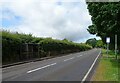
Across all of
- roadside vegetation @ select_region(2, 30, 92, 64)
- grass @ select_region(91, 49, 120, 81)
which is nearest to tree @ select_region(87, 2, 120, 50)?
grass @ select_region(91, 49, 120, 81)

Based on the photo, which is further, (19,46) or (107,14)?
(19,46)

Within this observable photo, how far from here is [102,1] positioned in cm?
2595

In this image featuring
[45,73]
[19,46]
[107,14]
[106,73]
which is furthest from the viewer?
[19,46]

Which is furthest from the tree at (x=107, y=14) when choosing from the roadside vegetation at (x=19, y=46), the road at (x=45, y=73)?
the roadside vegetation at (x=19, y=46)

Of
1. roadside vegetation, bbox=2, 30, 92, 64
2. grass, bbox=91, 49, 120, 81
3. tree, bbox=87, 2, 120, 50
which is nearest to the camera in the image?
grass, bbox=91, 49, 120, 81

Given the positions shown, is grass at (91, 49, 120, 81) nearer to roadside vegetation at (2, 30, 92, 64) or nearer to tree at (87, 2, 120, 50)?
tree at (87, 2, 120, 50)

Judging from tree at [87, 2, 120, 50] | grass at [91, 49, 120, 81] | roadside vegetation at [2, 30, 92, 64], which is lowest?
grass at [91, 49, 120, 81]

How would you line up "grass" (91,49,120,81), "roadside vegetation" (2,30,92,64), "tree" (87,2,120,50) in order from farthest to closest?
"roadside vegetation" (2,30,92,64), "tree" (87,2,120,50), "grass" (91,49,120,81)

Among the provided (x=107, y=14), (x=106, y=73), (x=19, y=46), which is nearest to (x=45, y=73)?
(x=106, y=73)

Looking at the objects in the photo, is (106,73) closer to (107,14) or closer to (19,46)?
(107,14)

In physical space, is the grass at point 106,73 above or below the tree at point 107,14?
below

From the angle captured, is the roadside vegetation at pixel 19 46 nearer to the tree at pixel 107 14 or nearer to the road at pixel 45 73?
the road at pixel 45 73

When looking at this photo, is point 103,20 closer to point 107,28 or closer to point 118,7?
point 107,28

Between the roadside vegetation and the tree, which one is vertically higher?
the tree
